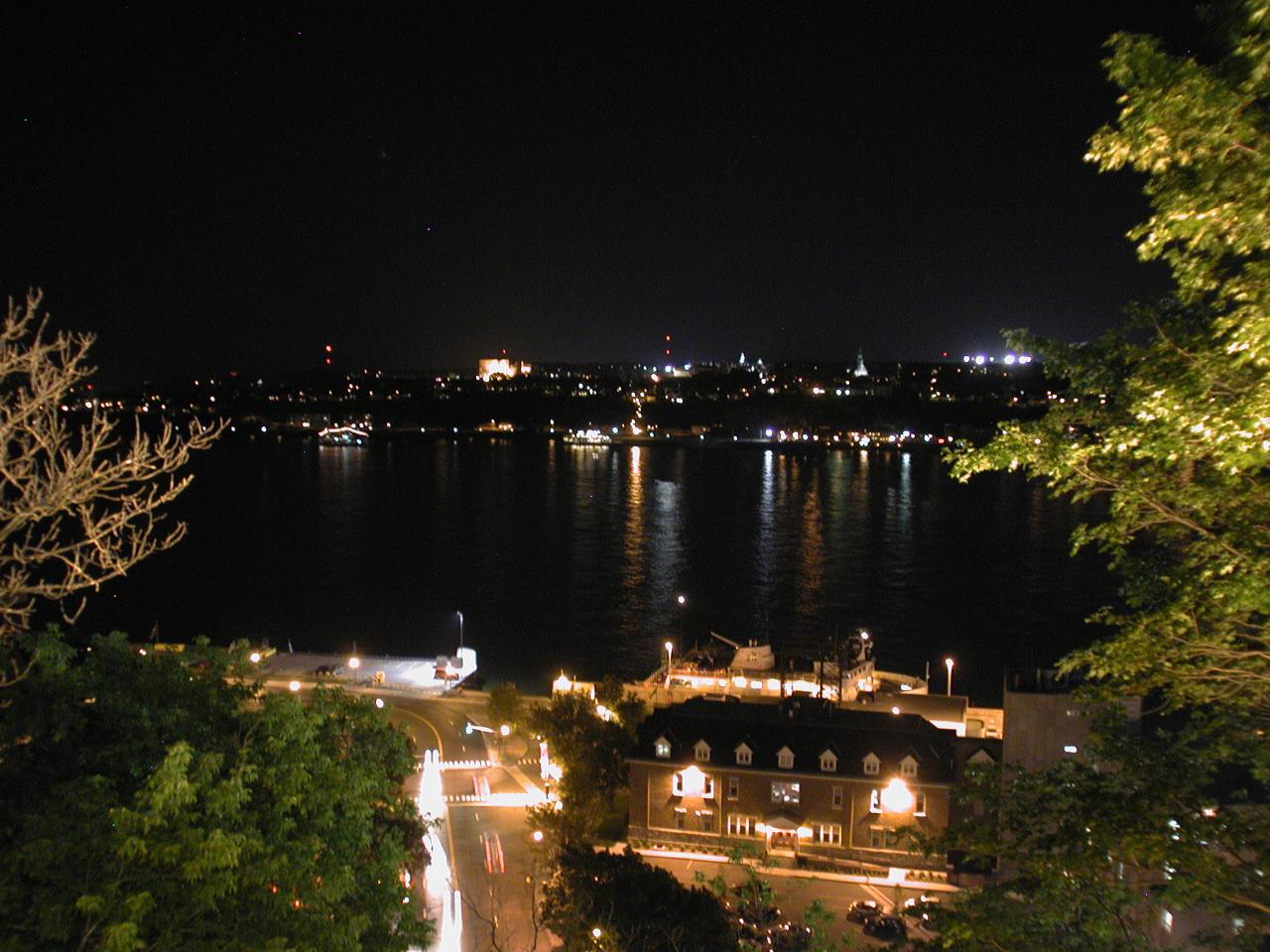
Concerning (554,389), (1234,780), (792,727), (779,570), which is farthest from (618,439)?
(1234,780)

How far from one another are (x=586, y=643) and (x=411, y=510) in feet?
51.5

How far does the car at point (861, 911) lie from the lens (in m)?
5.94

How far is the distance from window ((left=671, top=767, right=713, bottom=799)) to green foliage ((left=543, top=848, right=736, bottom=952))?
7.32 feet

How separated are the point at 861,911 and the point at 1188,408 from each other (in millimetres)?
5143

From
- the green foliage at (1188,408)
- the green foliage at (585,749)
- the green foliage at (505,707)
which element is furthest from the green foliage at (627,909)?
the green foliage at (505,707)

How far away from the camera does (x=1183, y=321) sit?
1.99 metres

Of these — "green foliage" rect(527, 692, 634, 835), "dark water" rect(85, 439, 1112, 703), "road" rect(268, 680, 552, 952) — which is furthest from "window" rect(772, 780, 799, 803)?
"dark water" rect(85, 439, 1112, 703)

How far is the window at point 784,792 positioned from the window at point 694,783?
488 millimetres

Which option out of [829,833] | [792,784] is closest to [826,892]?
[829,833]

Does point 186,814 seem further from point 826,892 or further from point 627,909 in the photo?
point 826,892

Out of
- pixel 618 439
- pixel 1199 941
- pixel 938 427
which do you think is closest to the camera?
pixel 1199 941

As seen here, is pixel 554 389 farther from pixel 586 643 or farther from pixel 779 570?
pixel 586 643

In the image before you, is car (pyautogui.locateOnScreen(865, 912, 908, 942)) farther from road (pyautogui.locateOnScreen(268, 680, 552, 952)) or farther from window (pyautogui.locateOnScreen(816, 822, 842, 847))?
road (pyautogui.locateOnScreen(268, 680, 552, 952))

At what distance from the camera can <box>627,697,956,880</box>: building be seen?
7.32 meters
